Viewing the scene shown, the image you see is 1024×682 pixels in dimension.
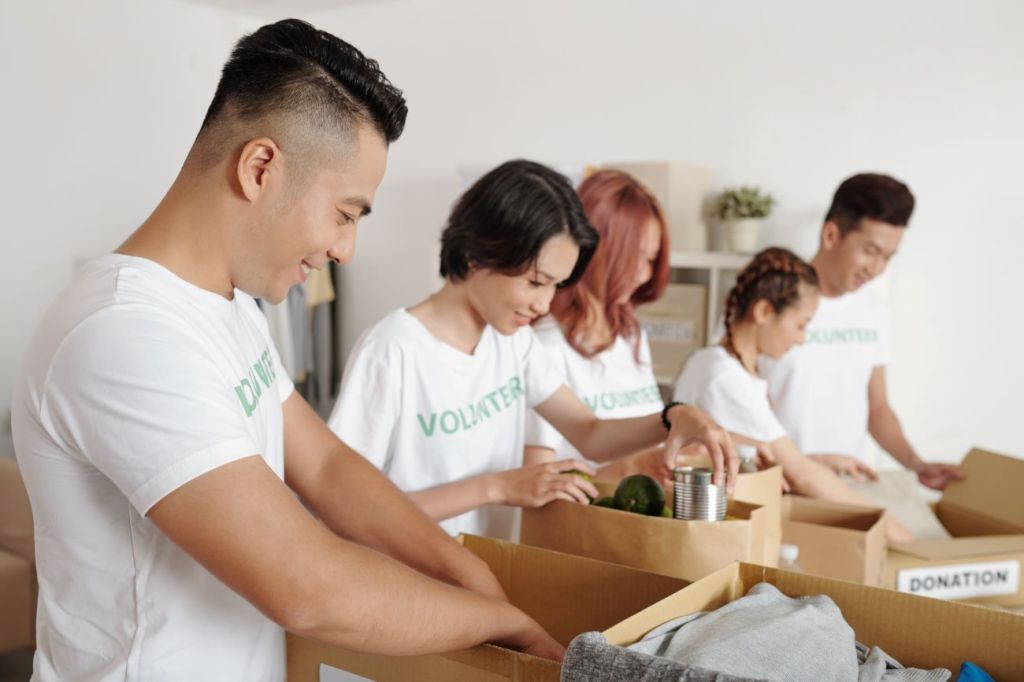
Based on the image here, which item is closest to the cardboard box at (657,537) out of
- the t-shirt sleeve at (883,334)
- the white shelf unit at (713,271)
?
the t-shirt sleeve at (883,334)

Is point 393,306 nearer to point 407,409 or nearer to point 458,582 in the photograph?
point 407,409

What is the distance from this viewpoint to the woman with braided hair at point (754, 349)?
2.13 meters

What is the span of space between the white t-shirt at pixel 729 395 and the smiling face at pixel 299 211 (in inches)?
48.7

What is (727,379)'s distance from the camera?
7.13 feet

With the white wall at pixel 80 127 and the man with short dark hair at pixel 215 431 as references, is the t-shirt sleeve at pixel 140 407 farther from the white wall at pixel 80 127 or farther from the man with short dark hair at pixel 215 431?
the white wall at pixel 80 127

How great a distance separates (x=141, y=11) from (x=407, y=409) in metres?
4.00

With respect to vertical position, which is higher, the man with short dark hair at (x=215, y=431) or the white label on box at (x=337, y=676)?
the man with short dark hair at (x=215, y=431)

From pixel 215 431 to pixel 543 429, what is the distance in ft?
4.23

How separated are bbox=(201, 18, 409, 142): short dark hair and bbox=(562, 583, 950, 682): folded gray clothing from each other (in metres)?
0.58

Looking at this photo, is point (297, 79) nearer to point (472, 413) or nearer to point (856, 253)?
point (472, 413)

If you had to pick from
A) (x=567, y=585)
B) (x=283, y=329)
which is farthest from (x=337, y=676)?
(x=283, y=329)

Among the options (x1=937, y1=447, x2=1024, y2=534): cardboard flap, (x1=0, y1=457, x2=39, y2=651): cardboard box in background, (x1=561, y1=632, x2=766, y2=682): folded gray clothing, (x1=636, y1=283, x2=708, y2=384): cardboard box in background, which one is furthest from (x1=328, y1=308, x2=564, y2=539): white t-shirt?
(x1=636, y1=283, x2=708, y2=384): cardboard box in background

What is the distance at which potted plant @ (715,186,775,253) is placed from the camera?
393 cm

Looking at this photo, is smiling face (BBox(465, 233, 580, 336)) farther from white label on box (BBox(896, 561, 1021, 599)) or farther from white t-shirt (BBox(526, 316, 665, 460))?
white label on box (BBox(896, 561, 1021, 599))
